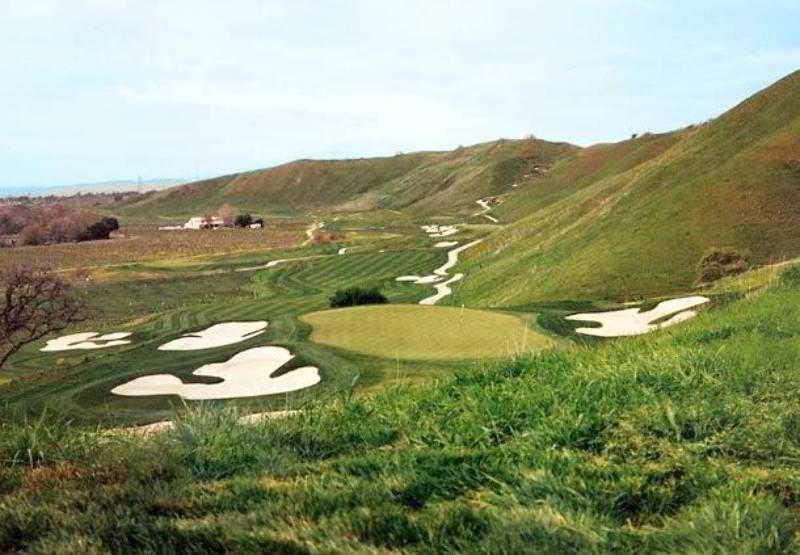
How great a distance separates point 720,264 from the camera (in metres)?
40.2

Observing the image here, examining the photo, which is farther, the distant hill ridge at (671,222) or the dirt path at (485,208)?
the dirt path at (485,208)

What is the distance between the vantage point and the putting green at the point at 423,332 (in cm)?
2216

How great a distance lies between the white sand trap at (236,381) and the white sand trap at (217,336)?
4851mm

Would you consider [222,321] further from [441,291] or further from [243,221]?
[243,221]

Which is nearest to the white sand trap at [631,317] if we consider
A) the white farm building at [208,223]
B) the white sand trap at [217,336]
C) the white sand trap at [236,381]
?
the white sand trap at [236,381]

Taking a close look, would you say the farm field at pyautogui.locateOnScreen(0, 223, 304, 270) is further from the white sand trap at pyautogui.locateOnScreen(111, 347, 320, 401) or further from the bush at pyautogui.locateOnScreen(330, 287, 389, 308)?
the white sand trap at pyautogui.locateOnScreen(111, 347, 320, 401)

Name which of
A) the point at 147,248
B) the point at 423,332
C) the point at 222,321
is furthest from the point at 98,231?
the point at 423,332

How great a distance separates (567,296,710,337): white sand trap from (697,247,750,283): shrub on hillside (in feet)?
36.0

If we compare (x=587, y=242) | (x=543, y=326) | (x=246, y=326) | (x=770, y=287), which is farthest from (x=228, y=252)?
(x=770, y=287)

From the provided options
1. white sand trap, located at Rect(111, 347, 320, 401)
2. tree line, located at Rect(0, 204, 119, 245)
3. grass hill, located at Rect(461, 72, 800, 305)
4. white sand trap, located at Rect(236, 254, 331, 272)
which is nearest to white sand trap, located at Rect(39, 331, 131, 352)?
grass hill, located at Rect(461, 72, 800, 305)

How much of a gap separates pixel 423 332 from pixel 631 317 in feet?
29.4

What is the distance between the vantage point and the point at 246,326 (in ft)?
111

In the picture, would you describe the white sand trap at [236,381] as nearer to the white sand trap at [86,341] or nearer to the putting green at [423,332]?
the putting green at [423,332]

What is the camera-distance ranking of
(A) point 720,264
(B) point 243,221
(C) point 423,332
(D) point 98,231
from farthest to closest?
(B) point 243,221, (D) point 98,231, (A) point 720,264, (C) point 423,332
